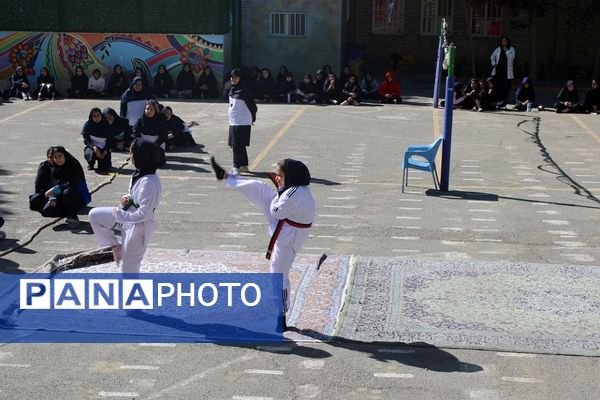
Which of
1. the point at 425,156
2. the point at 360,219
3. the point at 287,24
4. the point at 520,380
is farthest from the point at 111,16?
the point at 520,380

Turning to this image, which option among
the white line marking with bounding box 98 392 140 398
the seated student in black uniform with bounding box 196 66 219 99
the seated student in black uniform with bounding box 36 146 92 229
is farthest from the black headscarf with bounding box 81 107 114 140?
the white line marking with bounding box 98 392 140 398

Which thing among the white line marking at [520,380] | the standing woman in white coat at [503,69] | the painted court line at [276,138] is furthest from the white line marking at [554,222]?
the standing woman in white coat at [503,69]

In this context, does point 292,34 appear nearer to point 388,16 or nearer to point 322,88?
point 322,88

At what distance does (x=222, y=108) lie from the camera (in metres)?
25.8

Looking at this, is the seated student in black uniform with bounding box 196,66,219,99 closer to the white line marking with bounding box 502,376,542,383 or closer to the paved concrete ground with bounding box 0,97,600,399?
the paved concrete ground with bounding box 0,97,600,399

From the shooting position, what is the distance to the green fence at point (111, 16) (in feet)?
95.7

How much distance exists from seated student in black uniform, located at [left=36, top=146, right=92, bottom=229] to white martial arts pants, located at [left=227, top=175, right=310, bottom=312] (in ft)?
15.1

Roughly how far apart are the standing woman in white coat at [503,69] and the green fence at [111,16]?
7.63 m

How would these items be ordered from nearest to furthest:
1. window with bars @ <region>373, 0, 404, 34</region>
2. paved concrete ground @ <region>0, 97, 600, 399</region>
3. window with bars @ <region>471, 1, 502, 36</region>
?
paved concrete ground @ <region>0, 97, 600, 399</region> → window with bars @ <region>471, 1, 502, 36</region> → window with bars @ <region>373, 0, 404, 34</region>

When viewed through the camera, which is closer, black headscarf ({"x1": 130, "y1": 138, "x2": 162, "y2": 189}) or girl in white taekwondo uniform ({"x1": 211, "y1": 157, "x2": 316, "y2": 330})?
girl in white taekwondo uniform ({"x1": 211, "y1": 157, "x2": 316, "y2": 330})

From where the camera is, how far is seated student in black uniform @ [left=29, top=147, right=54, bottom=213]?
13852 millimetres

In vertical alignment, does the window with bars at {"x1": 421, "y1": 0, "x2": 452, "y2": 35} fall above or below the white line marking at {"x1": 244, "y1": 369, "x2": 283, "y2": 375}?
above

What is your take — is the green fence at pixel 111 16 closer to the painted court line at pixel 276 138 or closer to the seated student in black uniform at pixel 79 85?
the seated student in black uniform at pixel 79 85

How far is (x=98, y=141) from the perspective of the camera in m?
17.8
